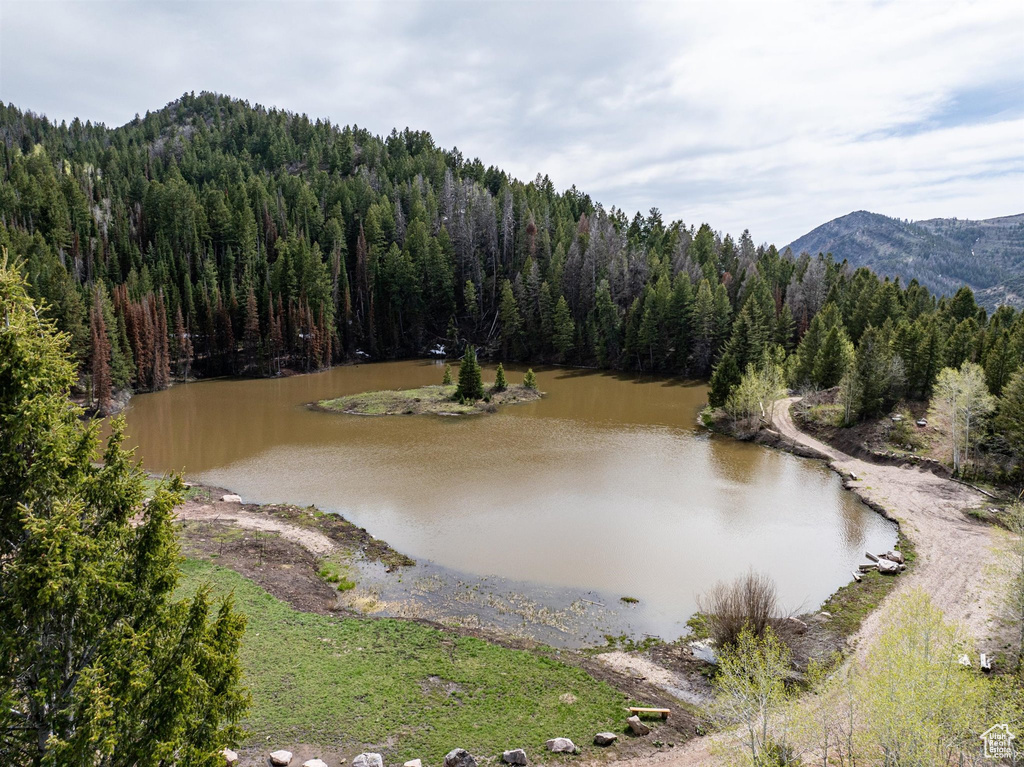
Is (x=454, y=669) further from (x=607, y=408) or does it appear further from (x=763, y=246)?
(x=763, y=246)

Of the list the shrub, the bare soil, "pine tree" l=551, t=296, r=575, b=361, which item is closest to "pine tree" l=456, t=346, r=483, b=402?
the bare soil

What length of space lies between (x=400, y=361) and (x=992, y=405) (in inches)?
3108

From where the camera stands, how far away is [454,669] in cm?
1909

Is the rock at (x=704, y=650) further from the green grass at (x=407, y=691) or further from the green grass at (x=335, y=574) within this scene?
the green grass at (x=335, y=574)

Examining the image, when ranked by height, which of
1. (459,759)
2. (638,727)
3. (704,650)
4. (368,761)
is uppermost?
(368,761)

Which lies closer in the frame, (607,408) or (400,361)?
(607,408)

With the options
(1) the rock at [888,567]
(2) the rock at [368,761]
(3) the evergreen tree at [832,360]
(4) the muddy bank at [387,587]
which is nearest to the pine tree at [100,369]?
(4) the muddy bank at [387,587]

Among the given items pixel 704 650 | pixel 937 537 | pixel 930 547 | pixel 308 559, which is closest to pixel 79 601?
pixel 704 650

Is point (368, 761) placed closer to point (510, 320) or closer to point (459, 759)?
point (459, 759)

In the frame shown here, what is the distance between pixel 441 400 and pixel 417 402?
2606mm

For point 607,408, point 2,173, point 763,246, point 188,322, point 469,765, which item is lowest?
point 469,765

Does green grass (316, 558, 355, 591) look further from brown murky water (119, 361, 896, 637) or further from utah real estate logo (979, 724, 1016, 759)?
utah real estate logo (979, 724, 1016, 759)

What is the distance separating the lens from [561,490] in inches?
1500

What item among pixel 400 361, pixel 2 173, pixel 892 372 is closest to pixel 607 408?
pixel 892 372
